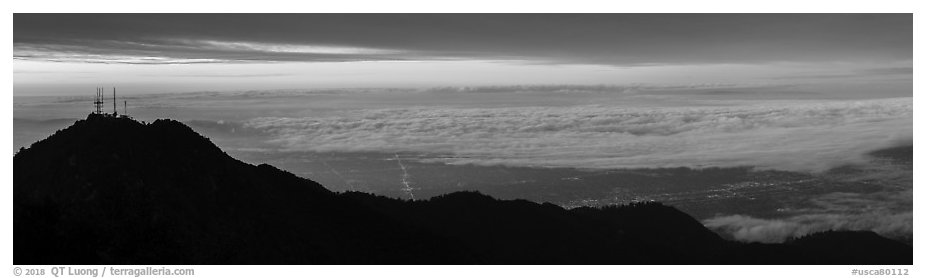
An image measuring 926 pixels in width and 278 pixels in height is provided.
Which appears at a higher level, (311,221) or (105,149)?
(105,149)
